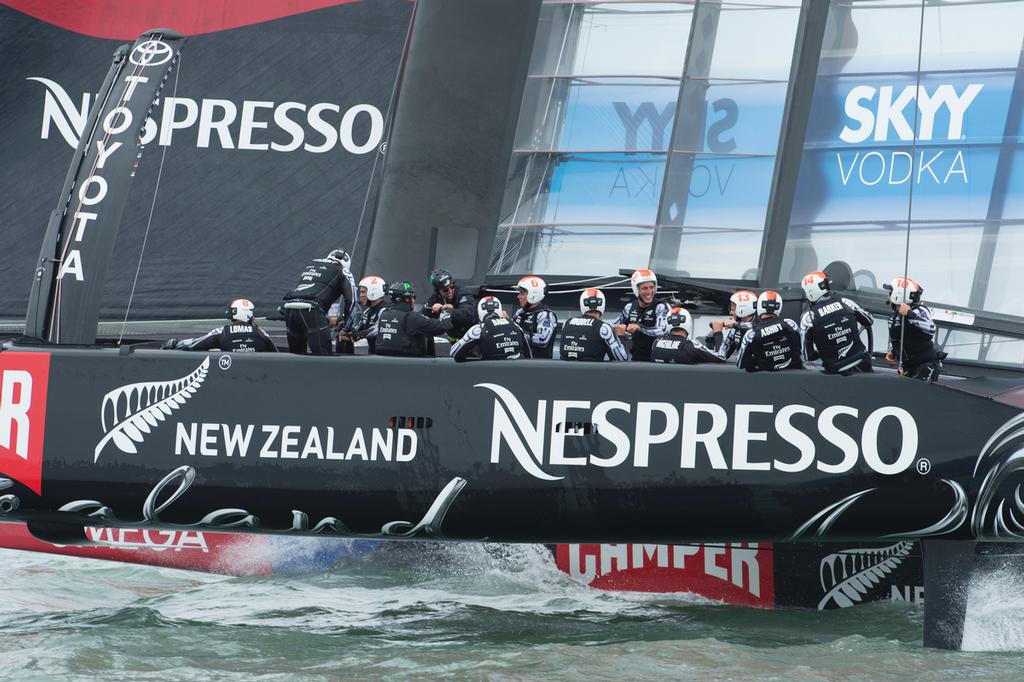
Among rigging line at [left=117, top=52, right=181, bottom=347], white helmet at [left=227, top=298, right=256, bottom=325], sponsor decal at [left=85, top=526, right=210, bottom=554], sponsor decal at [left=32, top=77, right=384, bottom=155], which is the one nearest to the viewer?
white helmet at [left=227, top=298, right=256, bottom=325]

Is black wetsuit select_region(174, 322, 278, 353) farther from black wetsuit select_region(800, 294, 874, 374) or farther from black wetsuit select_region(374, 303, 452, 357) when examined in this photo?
black wetsuit select_region(800, 294, 874, 374)

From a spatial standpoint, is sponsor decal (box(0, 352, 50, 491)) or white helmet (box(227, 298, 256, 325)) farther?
white helmet (box(227, 298, 256, 325))

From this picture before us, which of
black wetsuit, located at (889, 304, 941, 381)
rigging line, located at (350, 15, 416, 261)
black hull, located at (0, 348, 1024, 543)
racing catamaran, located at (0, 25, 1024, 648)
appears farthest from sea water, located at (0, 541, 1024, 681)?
rigging line, located at (350, 15, 416, 261)

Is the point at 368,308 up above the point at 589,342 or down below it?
above

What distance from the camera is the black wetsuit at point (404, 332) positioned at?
628 centimetres

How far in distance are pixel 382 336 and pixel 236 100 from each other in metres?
4.15

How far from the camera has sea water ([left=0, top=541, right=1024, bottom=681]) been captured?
5.71 metres

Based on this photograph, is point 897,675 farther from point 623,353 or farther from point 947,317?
point 947,317

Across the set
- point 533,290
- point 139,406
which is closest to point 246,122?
point 533,290

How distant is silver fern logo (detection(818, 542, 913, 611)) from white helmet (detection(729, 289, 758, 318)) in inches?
60.2

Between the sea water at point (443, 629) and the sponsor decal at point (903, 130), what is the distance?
2.97m

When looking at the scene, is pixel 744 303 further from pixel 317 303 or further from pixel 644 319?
pixel 317 303

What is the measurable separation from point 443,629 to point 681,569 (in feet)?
4.58

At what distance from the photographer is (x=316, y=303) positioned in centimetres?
654
